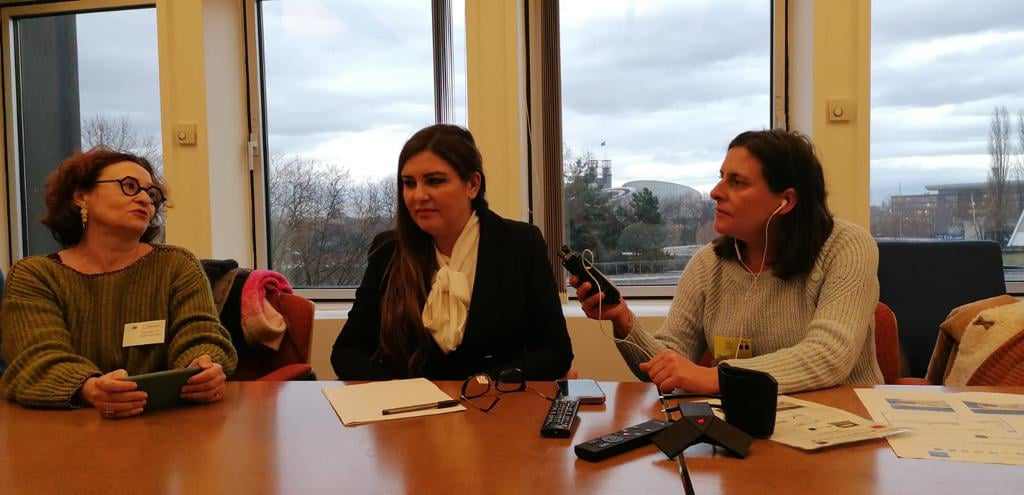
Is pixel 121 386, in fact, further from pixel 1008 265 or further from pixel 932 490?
→ pixel 1008 265

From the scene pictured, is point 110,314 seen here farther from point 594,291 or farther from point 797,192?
point 797,192

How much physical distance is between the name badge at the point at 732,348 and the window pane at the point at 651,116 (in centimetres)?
186

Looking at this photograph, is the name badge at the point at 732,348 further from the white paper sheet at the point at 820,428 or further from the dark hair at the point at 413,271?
the dark hair at the point at 413,271

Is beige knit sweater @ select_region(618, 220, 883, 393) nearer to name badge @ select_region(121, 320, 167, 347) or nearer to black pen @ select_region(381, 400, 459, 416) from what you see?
black pen @ select_region(381, 400, 459, 416)

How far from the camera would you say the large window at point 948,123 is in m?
3.44

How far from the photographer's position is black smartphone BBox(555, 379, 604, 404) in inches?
60.3

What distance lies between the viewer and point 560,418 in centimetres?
135

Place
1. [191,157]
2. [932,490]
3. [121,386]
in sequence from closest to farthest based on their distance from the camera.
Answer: [932,490] → [121,386] → [191,157]

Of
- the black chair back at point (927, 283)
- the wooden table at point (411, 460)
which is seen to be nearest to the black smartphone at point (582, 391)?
the wooden table at point (411, 460)

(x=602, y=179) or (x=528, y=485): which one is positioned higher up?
(x=602, y=179)

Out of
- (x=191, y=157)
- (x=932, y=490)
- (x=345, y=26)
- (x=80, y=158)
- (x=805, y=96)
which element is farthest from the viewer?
(x=345, y=26)

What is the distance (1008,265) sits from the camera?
11.4ft

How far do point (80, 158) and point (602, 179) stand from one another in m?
2.44

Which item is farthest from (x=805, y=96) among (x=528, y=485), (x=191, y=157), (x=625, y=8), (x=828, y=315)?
(x=191, y=157)
